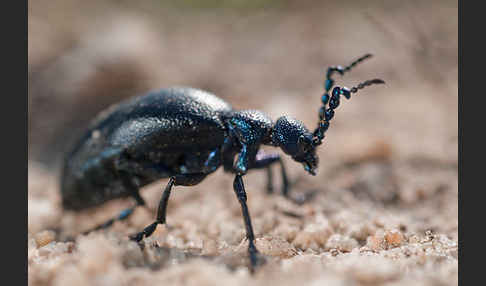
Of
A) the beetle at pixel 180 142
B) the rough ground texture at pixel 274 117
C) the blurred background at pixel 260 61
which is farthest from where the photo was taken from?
the blurred background at pixel 260 61

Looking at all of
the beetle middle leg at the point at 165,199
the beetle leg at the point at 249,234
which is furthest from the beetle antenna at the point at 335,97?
the beetle middle leg at the point at 165,199

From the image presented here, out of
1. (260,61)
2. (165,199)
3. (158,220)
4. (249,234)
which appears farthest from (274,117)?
(249,234)

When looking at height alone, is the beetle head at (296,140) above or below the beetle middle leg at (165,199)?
above

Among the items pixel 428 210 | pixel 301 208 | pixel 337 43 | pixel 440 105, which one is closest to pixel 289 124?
pixel 301 208

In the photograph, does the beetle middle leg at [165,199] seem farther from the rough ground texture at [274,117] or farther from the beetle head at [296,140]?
the beetle head at [296,140]

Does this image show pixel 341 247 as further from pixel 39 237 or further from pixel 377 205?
pixel 39 237

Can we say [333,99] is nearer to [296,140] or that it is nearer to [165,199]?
[296,140]

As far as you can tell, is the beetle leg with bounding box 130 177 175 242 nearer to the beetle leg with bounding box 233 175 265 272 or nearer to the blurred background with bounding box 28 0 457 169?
the beetle leg with bounding box 233 175 265 272
